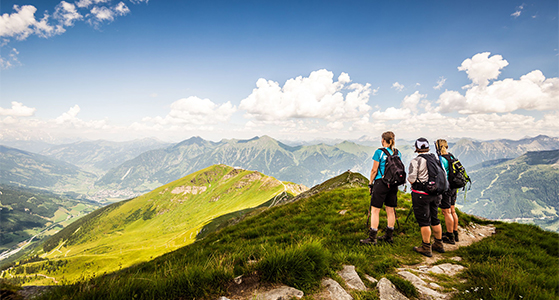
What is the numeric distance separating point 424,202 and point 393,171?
5.01ft

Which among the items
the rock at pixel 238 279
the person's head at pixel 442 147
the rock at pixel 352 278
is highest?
the person's head at pixel 442 147

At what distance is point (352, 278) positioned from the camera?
5.23m

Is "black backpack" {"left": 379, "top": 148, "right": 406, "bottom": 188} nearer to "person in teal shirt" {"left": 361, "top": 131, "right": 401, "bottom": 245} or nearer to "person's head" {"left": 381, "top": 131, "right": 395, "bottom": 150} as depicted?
"person in teal shirt" {"left": 361, "top": 131, "right": 401, "bottom": 245}

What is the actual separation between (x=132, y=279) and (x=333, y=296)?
12.9ft

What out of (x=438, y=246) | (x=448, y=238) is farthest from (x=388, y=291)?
(x=448, y=238)

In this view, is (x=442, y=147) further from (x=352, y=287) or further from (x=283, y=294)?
(x=283, y=294)

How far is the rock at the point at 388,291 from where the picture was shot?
4.68 metres

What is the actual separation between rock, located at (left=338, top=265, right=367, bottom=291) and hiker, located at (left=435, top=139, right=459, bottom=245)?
622 cm

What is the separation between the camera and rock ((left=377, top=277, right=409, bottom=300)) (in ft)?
15.4

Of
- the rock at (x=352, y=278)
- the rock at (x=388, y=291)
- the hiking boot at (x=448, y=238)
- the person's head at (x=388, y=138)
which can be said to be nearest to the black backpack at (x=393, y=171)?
the person's head at (x=388, y=138)

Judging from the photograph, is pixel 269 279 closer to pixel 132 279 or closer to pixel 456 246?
pixel 132 279

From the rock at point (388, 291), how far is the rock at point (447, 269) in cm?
227

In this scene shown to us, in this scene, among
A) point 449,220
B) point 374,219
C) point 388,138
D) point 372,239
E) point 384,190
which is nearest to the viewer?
point 372,239

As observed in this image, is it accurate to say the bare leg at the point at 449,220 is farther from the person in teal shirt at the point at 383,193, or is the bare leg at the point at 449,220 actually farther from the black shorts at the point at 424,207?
the person in teal shirt at the point at 383,193
